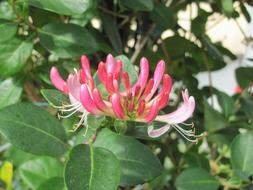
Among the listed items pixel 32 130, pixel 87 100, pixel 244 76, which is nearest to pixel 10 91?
pixel 32 130

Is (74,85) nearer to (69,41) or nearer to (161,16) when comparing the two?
(69,41)

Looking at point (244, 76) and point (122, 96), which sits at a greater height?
point (122, 96)

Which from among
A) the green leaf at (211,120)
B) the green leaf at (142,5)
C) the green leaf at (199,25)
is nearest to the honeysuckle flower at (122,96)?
the green leaf at (142,5)

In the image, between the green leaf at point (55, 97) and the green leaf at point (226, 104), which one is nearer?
the green leaf at point (55, 97)

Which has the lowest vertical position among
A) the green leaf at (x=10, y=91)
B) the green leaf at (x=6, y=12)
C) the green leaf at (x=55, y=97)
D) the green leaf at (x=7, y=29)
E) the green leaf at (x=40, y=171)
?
the green leaf at (x=40, y=171)

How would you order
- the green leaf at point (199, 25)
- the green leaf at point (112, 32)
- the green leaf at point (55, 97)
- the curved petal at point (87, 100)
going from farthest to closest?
the green leaf at point (199, 25) < the green leaf at point (112, 32) < the green leaf at point (55, 97) < the curved petal at point (87, 100)

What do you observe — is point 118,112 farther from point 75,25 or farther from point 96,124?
point 75,25

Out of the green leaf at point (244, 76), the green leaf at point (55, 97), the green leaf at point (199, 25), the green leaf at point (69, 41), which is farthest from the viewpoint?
the green leaf at point (244, 76)

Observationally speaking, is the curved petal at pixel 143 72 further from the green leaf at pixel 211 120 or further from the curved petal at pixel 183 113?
the green leaf at pixel 211 120

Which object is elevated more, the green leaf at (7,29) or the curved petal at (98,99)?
the curved petal at (98,99)
